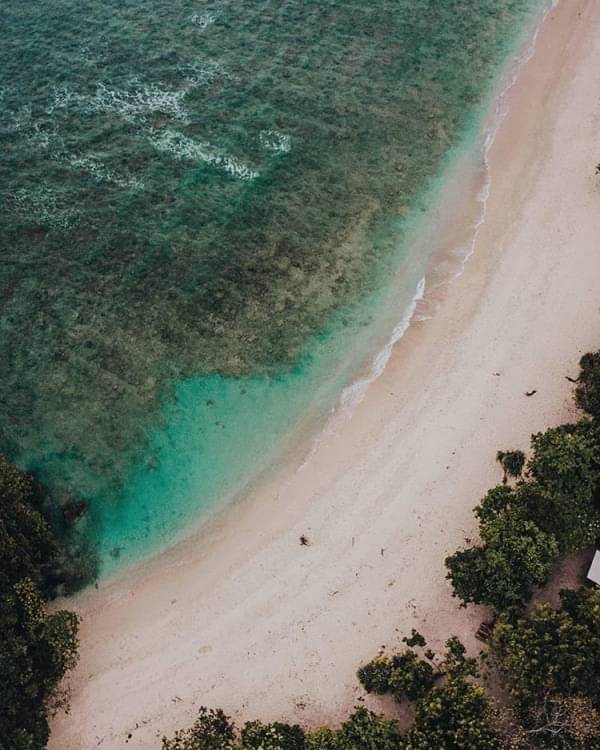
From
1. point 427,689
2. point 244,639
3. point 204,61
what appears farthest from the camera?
point 204,61

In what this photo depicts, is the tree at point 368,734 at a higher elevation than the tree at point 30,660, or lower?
lower

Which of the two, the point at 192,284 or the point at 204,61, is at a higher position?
the point at 204,61

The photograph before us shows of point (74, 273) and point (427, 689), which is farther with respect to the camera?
point (74, 273)

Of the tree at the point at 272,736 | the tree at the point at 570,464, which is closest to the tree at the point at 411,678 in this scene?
the tree at the point at 272,736

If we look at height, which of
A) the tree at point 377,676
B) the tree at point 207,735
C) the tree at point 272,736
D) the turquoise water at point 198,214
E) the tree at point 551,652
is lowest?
the tree at point 551,652

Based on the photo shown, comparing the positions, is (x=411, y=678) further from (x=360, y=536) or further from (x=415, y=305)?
(x=415, y=305)

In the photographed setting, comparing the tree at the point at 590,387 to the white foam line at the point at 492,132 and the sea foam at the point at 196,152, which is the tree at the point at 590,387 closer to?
the white foam line at the point at 492,132

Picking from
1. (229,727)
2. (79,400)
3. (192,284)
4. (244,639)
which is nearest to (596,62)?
(192,284)

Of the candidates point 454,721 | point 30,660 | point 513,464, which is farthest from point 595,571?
point 30,660

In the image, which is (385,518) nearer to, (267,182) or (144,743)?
(144,743)
